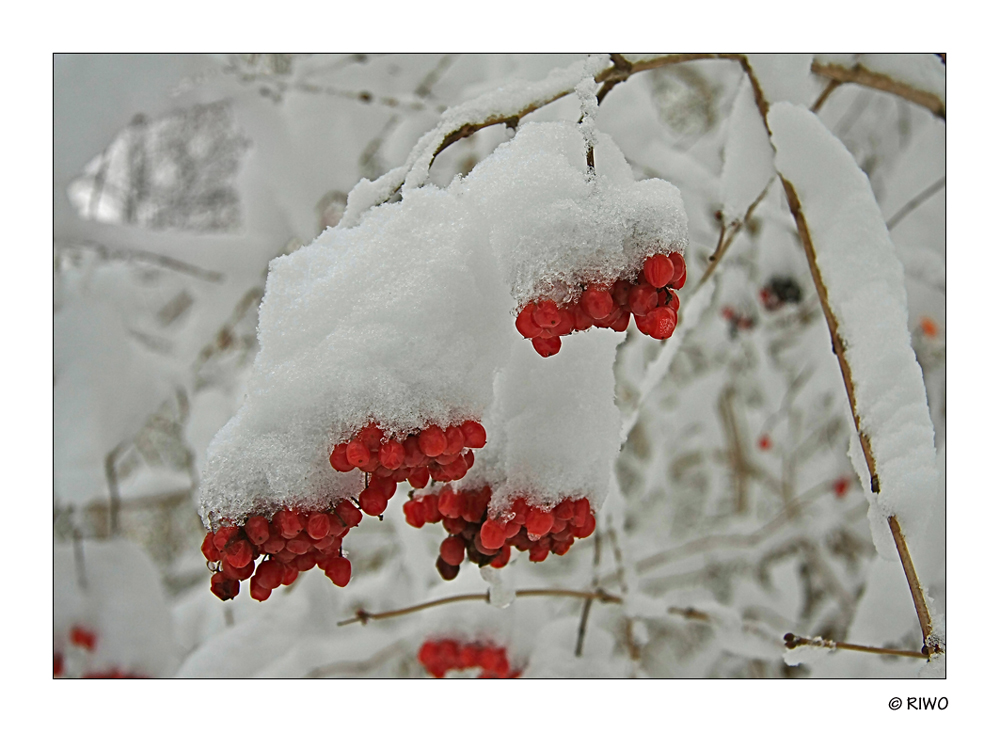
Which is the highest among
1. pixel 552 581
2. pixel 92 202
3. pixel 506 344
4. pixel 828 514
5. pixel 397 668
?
pixel 92 202

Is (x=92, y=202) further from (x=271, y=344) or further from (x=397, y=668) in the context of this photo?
(x=397, y=668)

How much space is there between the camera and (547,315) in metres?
0.68

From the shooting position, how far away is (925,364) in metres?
2.99

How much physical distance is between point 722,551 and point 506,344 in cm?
263

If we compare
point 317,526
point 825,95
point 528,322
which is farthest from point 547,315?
point 825,95

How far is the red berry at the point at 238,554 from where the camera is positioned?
2.49ft

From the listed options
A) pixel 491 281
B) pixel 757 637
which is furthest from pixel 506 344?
pixel 757 637

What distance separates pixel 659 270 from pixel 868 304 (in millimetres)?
393

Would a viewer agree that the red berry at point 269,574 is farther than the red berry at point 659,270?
Yes

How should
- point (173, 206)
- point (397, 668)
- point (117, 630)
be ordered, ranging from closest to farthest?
point (117, 630) < point (397, 668) < point (173, 206)

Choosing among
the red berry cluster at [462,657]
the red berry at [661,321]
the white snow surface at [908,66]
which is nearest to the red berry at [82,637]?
the red berry cluster at [462,657]

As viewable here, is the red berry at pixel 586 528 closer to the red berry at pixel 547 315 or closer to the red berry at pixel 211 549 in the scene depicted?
the red berry at pixel 547 315

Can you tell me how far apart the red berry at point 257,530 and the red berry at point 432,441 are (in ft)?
0.69

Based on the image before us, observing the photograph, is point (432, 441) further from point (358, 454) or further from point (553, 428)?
point (553, 428)
